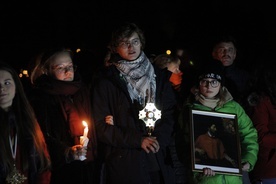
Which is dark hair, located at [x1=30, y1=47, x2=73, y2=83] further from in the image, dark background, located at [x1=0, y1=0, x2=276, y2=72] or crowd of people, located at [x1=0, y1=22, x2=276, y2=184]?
dark background, located at [x1=0, y1=0, x2=276, y2=72]

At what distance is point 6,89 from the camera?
176 inches

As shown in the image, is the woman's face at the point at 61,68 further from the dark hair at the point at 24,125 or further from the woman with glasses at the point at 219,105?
the woman with glasses at the point at 219,105

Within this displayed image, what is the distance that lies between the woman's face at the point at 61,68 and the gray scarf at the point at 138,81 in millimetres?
558

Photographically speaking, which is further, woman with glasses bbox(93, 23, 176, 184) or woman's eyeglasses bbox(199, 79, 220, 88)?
woman's eyeglasses bbox(199, 79, 220, 88)

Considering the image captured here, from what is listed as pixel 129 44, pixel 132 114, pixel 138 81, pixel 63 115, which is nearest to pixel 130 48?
pixel 129 44

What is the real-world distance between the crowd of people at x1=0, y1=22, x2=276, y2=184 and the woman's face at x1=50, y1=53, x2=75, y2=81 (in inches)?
0.4

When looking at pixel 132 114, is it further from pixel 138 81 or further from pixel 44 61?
pixel 44 61

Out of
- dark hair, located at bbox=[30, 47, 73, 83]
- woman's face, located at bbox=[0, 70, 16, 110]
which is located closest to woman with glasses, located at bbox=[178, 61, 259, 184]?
dark hair, located at bbox=[30, 47, 73, 83]

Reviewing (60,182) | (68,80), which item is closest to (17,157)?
(60,182)

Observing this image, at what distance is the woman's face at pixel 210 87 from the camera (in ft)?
18.1

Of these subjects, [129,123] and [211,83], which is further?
[211,83]

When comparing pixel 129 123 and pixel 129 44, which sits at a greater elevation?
pixel 129 44

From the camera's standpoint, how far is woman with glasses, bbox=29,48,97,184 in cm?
493

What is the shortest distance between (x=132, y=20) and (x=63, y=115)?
6009 millimetres
